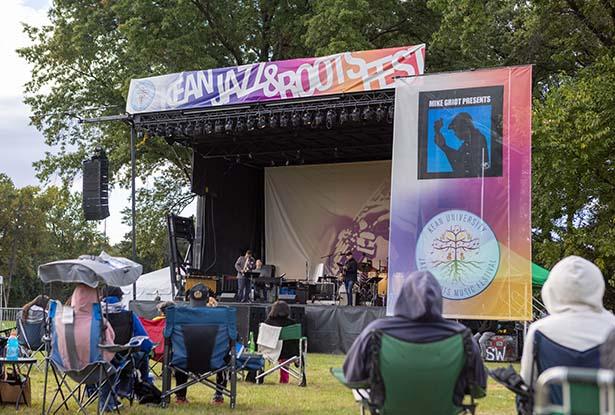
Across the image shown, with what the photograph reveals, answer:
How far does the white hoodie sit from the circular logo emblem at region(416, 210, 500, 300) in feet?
20.3

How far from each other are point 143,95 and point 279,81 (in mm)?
2545

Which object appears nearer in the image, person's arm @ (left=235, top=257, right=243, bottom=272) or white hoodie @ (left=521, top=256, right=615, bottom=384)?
white hoodie @ (left=521, top=256, right=615, bottom=384)

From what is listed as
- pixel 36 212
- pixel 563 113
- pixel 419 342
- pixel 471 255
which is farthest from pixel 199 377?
pixel 36 212

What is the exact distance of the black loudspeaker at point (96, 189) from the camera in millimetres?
14289

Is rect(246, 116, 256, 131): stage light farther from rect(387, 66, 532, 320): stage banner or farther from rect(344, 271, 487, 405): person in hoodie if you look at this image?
rect(344, 271, 487, 405): person in hoodie

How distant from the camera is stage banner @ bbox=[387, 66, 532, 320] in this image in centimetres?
943

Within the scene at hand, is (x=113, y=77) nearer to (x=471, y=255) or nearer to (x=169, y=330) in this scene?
(x=471, y=255)

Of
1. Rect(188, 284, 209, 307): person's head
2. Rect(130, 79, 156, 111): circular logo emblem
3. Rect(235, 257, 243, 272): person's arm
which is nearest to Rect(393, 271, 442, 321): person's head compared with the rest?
Rect(188, 284, 209, 307): person's head

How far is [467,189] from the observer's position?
32.2 feet

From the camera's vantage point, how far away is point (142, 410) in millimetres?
6211

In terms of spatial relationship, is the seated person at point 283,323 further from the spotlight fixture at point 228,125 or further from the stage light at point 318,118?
the spotlight fixture at point 228,125

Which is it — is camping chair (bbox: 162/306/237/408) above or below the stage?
above

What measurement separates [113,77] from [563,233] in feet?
36.1

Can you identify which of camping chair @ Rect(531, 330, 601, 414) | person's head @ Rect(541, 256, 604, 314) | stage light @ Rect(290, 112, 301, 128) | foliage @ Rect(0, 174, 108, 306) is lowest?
foliage @ Rect(0, 174, 108, 306)
